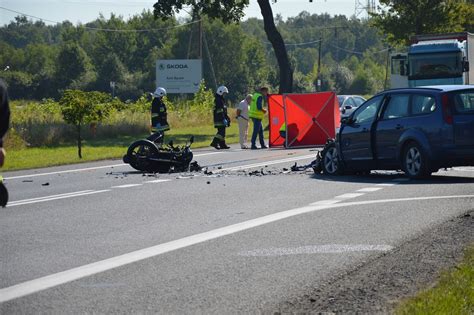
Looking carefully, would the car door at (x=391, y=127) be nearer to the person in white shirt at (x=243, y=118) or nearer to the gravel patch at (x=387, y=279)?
the gravel patch at (x=387, y=279)

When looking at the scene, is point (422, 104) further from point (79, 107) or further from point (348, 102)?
point (348, 102)

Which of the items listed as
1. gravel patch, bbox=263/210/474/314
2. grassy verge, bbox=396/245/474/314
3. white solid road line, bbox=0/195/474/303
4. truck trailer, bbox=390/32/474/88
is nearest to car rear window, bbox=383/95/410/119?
white solid road line, bbox=0/195/474/303

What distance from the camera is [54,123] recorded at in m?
42.9

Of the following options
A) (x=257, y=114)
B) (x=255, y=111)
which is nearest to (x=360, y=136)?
(x=257, y=114)

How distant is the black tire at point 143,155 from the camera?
914 inches

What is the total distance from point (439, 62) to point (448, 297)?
119 feet

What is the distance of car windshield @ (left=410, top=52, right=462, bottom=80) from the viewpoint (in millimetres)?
43406

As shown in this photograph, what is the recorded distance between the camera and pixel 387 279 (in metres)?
9.19

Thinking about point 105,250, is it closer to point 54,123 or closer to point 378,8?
point 54,123

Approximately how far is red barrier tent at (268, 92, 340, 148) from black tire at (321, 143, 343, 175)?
12077mm

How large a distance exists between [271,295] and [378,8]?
65.4 m

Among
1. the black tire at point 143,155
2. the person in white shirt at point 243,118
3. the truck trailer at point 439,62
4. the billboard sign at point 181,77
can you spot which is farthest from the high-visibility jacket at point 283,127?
the billboard sign at point 181,77

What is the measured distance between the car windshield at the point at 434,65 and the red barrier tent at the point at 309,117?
417 inches

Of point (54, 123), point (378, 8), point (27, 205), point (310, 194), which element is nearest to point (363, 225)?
point (310, 194)
